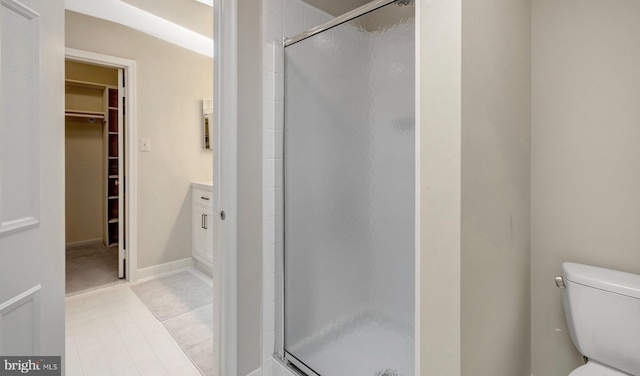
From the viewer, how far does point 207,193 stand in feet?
9.82

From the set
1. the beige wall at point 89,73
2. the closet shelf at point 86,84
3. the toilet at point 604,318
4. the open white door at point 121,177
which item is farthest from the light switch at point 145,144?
the toilet at point 604,318

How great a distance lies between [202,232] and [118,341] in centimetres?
124

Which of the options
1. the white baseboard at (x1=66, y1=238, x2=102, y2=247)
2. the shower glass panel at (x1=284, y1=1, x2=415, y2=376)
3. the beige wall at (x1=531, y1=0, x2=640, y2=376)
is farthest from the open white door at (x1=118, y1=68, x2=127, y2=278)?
the beige wall at (x1=531, y1=0, x2=640, y2=376)

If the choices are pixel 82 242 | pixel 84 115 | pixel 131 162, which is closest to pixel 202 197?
pixel 131 162

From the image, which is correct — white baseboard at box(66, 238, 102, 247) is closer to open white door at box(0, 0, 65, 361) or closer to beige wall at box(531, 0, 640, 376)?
open white door at box(0, 0, 65, 361)

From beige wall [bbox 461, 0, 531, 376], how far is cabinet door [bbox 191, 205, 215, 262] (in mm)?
2425

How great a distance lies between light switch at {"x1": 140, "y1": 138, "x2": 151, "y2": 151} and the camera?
2.91 meters

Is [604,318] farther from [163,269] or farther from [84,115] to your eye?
[84,115]

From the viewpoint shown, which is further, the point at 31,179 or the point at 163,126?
the point at 163,126

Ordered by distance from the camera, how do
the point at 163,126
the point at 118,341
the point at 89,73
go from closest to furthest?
the point at 118,341
the point at 163,126
the point at 89,73

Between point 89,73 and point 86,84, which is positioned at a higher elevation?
point 89,73

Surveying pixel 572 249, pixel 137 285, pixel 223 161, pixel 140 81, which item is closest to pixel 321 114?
pixel 223 161

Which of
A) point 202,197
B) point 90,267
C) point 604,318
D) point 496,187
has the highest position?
point 496,187

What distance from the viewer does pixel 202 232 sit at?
3098 millimetres
